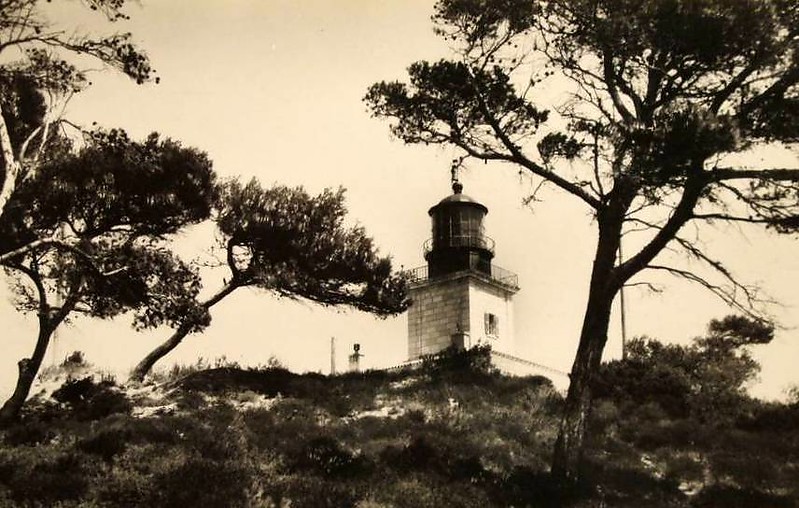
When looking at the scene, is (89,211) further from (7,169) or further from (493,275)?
(493,275)

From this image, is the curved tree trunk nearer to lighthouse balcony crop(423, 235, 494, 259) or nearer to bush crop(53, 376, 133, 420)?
bush crop(53, 376, 133, 420)

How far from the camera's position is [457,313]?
38.8 metres

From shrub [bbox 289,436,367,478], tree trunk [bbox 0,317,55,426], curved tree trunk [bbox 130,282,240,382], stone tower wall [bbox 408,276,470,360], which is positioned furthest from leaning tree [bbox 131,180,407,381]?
stone tower wall [bbox 408,276,470,360]

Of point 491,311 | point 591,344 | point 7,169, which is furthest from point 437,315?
point 7,169

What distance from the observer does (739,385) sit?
3225 cm

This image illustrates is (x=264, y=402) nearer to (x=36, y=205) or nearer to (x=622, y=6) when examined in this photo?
(x=36, y=205)

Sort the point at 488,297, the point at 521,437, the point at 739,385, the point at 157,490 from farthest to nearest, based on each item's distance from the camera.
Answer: the point at 488,297 → the point at 739,385 → the point at 521,437 → the point at 157,490

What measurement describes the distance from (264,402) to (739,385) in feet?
73.4

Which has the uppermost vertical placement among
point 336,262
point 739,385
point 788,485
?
point 336,262

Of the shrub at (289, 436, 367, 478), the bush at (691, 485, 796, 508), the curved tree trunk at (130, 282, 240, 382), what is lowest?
the bush at (691, 485, 796, 508)

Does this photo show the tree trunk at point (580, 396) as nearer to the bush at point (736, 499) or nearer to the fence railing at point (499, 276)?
the bush at point (736, 499)

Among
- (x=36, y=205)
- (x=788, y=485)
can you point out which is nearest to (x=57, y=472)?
(x=36, y=205)

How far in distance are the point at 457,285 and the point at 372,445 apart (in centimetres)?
2422

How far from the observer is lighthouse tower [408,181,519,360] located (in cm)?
3888
